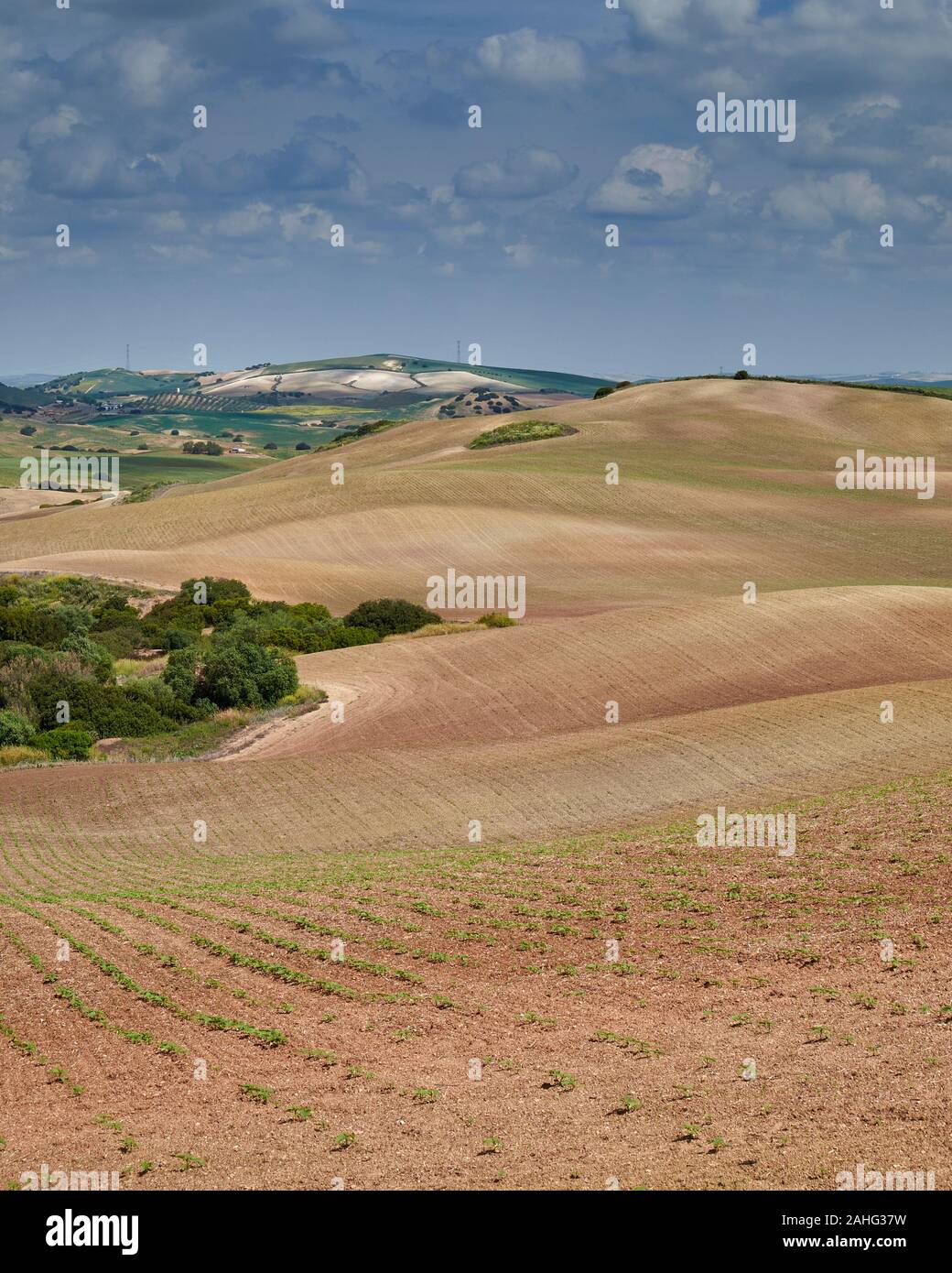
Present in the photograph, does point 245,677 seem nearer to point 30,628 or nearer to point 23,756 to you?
point 23,756

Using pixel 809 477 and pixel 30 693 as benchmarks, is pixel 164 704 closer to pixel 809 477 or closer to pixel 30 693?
pixel 30 693

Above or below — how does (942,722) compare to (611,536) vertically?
below

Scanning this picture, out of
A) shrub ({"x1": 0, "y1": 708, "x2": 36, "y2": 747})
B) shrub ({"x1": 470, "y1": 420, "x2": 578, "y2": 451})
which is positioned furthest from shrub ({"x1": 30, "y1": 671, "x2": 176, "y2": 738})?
shrub ({"x1": 470, "y1": 420, "x2": 578, "y2": 451})

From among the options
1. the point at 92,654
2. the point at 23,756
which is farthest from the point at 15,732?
the point at 92,654

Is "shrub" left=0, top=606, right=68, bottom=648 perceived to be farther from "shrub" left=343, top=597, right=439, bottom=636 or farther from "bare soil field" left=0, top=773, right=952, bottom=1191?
"bare soil field" left=0, top=773, right=952, bottom=1191

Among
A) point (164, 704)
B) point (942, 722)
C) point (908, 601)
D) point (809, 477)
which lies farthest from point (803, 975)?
point (809, 477)

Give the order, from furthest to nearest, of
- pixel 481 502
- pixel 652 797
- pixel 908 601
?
pixel 481 502, pixel 908 601, pixel 652 797

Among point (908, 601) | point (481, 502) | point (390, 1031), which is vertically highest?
point (481, 502)

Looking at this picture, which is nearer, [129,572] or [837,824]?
[837,824]
